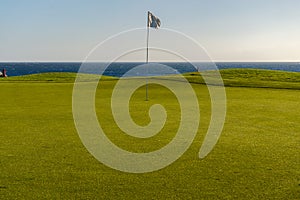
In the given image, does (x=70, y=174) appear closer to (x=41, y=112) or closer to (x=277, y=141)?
(x=277, y=141)

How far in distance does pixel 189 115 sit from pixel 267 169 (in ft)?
22.4

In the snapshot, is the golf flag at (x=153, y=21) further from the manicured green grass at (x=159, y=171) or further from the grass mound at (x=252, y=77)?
the grass mound at (x=252, y=77)

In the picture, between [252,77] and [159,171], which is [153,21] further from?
[252,77]

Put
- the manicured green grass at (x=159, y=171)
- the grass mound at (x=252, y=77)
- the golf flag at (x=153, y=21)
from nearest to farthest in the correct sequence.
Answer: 1. the manicured green grass at (x=159, y=171)
2. the golf flag at (x=153, y=21)
3. the grass mound at (x=252, y=77)

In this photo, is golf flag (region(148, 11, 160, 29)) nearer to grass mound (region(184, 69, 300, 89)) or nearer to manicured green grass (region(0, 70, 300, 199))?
manicured green grass (region(0, 70, 300, 199))

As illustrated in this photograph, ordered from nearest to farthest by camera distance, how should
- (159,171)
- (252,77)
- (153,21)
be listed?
(159,171) < (153,21) < (252,77)

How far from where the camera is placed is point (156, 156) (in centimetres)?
777

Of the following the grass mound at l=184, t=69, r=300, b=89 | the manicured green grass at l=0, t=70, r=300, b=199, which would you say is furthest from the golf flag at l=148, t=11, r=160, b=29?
the grass mound at l=184, t=69, r=300, b=89

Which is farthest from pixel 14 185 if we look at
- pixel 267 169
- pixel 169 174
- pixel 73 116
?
pixel 73 116

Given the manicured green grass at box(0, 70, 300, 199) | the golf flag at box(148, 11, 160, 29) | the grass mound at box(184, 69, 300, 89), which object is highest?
the golf flag at box(148, 11, 160, 29)

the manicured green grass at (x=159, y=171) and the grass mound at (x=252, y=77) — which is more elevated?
the manicured green grass at (x=159, y=171)

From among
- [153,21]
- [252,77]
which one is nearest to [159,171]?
[153,21]

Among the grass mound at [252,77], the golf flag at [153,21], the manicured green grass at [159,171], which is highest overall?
the golf flag at [153,21]

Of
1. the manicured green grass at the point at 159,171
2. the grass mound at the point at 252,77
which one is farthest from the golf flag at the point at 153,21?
the grass mound at the point at 252,77
